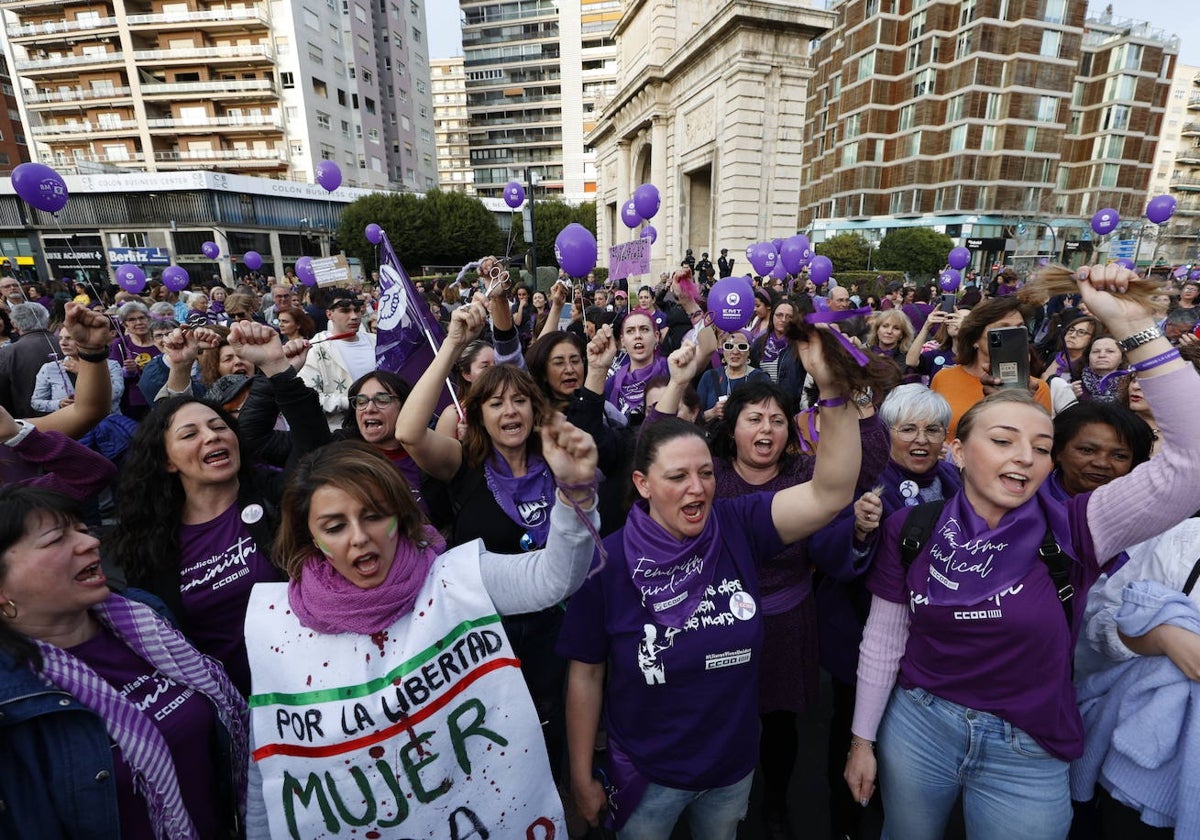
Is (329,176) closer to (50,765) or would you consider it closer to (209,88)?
(50,765)

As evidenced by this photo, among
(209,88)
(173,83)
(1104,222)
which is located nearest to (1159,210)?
(1104,222)

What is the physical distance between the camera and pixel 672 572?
71.9 inches

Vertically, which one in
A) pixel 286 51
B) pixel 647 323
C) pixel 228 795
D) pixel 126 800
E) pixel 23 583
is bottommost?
pixel 228 795

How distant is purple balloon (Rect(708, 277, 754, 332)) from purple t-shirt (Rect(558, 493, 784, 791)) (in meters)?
3.71

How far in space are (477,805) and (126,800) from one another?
99 centimetres

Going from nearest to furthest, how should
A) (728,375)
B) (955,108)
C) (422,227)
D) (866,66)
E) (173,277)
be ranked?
1. (728,375)
2. (173,277)
3. (422,227)
4. (955,108)
5. (866,66)

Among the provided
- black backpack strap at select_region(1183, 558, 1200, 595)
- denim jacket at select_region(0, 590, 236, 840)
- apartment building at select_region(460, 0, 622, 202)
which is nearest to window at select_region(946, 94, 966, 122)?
apartment building at select_region(460, 0, 622, 202)

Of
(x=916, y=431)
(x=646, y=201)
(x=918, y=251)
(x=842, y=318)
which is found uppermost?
(x=646, y=201)

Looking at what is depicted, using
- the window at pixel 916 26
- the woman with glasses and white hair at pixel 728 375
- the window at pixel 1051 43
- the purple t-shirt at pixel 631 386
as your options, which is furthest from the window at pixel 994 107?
the purple t-shirt at pixel 631 386

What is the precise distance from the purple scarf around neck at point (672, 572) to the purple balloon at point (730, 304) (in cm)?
383

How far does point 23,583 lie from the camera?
5.10 feet

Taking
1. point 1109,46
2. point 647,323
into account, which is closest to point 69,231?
point 647,323

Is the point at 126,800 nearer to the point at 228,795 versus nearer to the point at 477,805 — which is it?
the point at 228,795

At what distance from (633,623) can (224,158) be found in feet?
161
